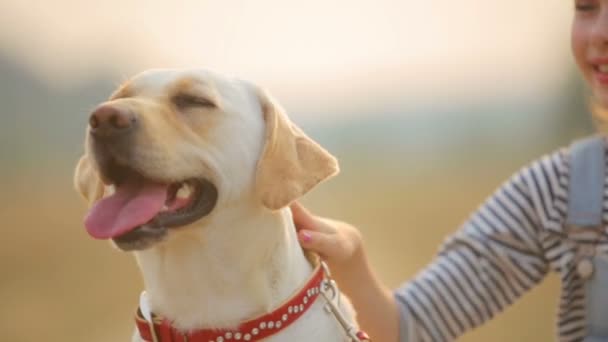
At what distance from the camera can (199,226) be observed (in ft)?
3.60

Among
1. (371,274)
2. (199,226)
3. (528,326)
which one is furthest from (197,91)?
(528,326)

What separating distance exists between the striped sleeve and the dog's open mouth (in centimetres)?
67

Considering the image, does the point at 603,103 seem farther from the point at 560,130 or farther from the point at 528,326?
the point at 560,130

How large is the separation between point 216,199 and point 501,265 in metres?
0.79

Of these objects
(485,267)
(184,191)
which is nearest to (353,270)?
(485,267)

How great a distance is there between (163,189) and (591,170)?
92cm

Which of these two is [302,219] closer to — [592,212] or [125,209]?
[125,209]

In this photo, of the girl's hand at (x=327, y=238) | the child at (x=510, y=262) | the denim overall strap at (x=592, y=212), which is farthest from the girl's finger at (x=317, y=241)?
the denim overall strap at (x=592, y=212)

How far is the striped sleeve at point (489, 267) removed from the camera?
63.6 inches

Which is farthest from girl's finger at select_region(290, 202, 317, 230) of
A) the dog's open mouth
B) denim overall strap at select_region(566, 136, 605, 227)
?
denim overall strap at select_region(566, 136, 605, 227)

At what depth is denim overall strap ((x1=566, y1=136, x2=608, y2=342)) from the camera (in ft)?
4.93

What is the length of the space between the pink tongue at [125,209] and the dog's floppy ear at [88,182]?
86mm

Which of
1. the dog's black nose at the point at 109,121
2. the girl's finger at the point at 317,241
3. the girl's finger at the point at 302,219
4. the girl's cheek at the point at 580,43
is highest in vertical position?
the dog's black nose at the point at 109,121

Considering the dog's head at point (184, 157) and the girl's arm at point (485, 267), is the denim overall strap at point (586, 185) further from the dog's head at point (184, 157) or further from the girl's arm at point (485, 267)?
the dog's head at point (184, 157)
